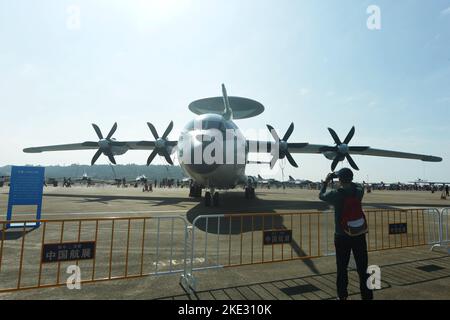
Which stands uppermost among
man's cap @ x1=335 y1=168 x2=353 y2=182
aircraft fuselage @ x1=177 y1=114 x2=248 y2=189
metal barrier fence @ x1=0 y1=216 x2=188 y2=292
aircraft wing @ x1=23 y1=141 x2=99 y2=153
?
aircraft wing @ x1=23 y1=141 x2=99 y2=153

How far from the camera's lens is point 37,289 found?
4312 mm

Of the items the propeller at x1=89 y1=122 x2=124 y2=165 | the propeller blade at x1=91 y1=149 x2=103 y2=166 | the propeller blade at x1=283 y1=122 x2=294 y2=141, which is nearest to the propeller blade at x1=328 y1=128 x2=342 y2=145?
the propeller blade at x1=283 y1=122 x2=294 y2=141

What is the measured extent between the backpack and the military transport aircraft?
27.6ft

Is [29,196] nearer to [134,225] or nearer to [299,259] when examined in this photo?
[134,225]

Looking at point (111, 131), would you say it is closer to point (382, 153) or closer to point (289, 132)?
point (289, 132)

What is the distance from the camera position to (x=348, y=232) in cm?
384

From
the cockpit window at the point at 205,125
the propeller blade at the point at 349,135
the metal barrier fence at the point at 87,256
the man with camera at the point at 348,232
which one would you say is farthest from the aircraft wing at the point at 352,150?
the man with camera at the point at 348,232

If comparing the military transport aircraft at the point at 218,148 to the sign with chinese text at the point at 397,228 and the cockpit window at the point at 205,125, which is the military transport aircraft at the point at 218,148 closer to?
the cockpit window at the point at 205,125

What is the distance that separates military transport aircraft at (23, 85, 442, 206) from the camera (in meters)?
12.3

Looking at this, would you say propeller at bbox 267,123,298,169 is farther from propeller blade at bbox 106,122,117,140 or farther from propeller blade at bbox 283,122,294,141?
propeller blade at bbox 106,122,117,140

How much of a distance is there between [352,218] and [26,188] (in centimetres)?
1127


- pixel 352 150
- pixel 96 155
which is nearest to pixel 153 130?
pixel 96 155
